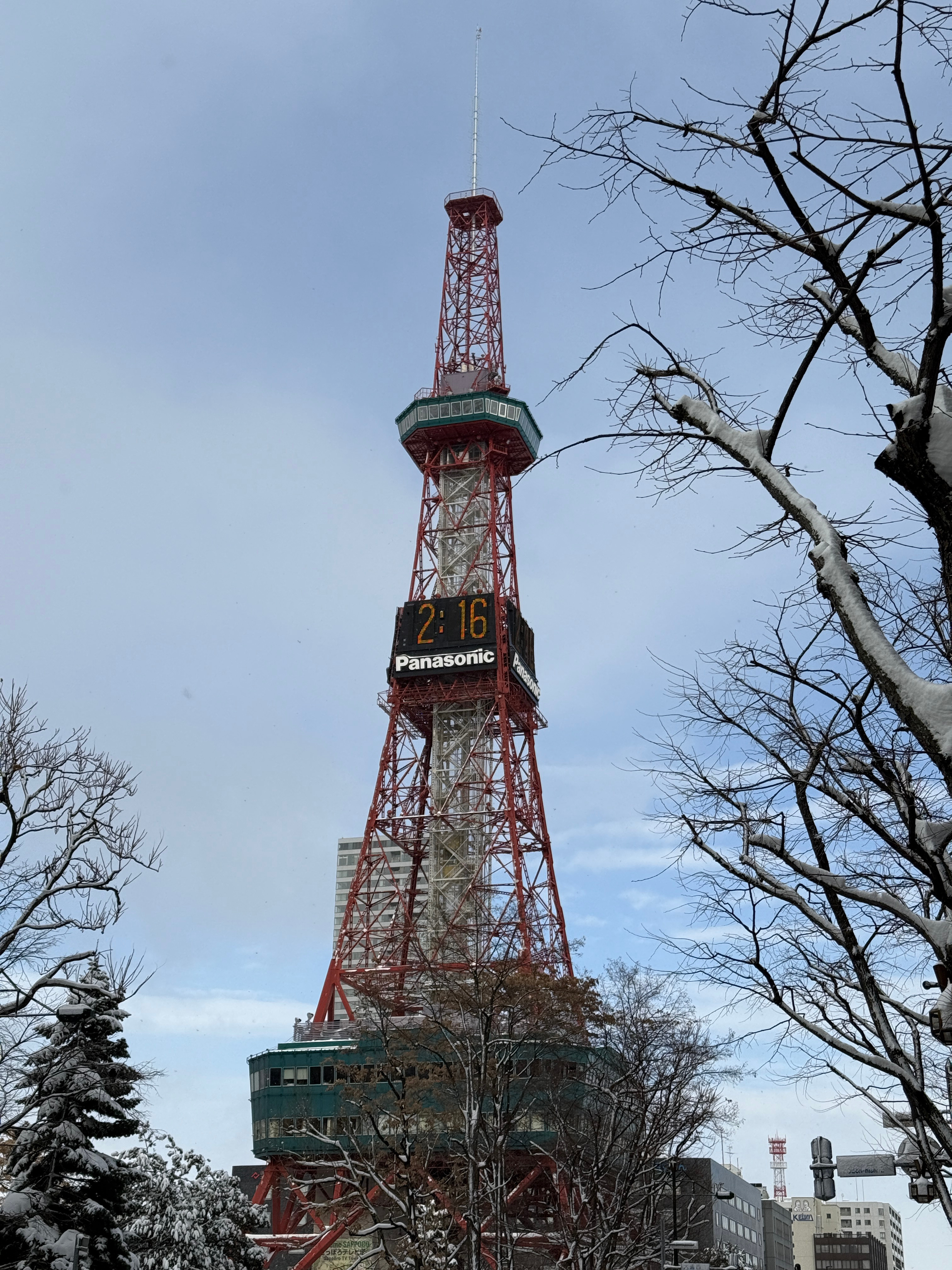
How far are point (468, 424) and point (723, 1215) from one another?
5435 centimetres

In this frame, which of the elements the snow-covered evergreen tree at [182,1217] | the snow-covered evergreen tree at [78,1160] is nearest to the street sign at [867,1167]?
the snow-covered evergreen tree at [78,1160]

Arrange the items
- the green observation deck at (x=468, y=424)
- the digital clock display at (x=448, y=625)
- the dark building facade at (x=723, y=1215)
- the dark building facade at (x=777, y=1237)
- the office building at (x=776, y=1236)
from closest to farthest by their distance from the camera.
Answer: the dark building facade at (x=723, y=1215) < the digital clock display at (x=448, y=625) < the green observation deck at (x=468, y=424) < the office building at (x=776, y=1236) < the dark building facade at (x=777, y=1237)

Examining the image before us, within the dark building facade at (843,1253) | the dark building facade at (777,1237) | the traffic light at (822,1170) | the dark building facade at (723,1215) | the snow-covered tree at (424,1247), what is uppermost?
the traffic light at (822,1170)

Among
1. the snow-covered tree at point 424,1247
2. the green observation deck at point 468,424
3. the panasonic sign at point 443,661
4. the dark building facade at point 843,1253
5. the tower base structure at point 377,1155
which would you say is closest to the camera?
the snow-covered tree at point 424,1247

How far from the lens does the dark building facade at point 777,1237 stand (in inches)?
4200

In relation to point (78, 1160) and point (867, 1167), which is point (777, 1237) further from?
point (867, 1167)

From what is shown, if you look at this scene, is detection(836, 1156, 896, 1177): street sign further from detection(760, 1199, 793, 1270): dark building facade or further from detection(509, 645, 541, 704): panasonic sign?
detection(760, 1199, 793, 1270): dark building facade

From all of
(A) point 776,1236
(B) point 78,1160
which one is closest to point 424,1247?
(B) point 78,1160

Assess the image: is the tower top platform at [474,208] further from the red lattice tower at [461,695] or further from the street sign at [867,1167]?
the street sign at [867,1167]

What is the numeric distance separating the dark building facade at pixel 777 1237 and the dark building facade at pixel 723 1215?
1.90 feet

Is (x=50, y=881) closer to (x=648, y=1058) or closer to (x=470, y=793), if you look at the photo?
(x=648, y=1058)

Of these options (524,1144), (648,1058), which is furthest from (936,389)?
(524,1144)

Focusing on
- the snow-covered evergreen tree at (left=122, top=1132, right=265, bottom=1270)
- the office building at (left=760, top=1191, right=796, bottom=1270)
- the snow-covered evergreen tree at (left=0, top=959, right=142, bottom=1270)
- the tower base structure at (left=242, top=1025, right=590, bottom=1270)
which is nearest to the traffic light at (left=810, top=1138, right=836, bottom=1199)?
the tower base structure at (left=242, top=1025, right=590, bottom=1270)

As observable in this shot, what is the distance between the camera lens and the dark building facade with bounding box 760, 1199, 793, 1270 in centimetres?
10669
